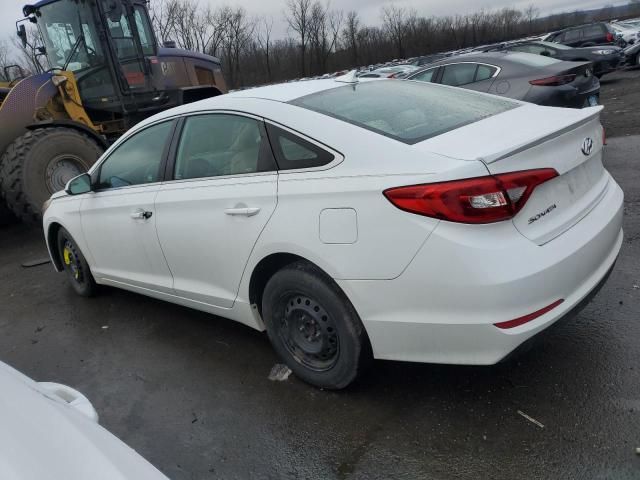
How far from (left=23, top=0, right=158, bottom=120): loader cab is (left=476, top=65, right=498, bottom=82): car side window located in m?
5.31

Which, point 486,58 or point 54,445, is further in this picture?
point 486,58

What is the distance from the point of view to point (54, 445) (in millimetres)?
1438

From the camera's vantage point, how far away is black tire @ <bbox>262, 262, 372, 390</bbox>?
2.65 metres

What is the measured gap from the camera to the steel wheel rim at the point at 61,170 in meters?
6.92

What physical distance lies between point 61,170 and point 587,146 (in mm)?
6447

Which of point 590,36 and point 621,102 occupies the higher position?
→ point 590,36

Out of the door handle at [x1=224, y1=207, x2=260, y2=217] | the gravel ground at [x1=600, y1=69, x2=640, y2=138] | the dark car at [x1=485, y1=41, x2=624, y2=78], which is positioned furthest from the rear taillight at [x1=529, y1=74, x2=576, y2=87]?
the dark car at [x1=485, y1=41, x2=624, y2=78]

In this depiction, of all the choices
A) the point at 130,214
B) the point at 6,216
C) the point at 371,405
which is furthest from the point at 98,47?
the point at 371,405

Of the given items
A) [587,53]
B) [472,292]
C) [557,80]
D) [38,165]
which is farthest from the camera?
[587,53]

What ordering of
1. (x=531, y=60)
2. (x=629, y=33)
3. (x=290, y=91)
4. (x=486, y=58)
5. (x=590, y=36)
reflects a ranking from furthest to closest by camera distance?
(x=629, y=33) < (x=590, y=36) < (x=486, y=58) < (x=531, y=60) < (x=290, y=91)

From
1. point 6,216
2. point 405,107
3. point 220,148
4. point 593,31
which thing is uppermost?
point 405,107

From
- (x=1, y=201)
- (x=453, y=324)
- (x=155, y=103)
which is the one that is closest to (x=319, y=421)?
(x=453, y=324)

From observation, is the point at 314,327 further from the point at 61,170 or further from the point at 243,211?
the point at 61,170

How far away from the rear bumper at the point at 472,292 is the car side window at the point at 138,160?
1873 mm
